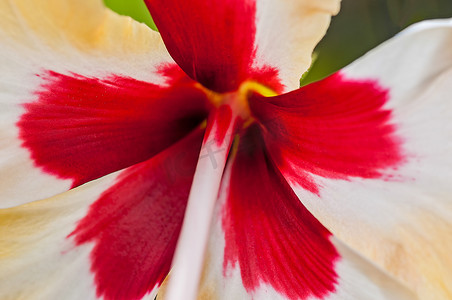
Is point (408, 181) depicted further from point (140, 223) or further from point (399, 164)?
point (140, 223)

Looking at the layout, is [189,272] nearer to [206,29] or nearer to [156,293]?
[156,293]

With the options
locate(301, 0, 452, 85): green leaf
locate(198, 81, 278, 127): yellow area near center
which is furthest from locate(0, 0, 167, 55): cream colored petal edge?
locate(301, 0, 452, 85): green leaf

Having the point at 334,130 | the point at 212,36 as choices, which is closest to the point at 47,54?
the point at 212,36

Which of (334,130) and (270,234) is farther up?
(334,130)

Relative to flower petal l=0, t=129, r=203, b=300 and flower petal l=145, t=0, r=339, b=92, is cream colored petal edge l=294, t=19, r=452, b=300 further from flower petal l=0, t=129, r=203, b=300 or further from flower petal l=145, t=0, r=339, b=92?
flower petal l=0, t=129, r=203, b=300

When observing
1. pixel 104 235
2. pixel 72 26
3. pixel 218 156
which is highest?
pixel 72 26

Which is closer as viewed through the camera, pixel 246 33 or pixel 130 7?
pixel 246 33
